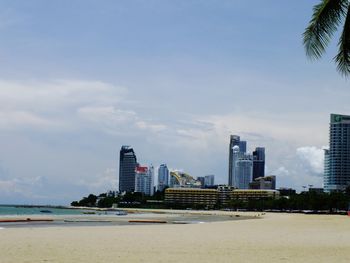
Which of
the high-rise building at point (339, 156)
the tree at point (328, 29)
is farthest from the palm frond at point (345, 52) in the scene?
the high-rise building at point (339, 156)

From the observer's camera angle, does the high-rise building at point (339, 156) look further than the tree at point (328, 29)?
Yes

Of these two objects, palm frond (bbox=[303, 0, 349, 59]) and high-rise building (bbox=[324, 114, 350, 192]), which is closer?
palm frond (bbox=[303, 0, 349, 59])

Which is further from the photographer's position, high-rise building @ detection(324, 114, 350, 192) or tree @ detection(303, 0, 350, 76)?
high-rise building @ detection(324, 114, 350, 192)

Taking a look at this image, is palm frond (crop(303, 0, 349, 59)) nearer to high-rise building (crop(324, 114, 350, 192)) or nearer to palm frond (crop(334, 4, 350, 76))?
palm frond (crop(334, 4, 350, 76))

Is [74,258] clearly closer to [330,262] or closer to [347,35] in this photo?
[330,262]

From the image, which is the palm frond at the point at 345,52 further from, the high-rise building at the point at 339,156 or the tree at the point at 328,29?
the high-rise building at the point at 339,156

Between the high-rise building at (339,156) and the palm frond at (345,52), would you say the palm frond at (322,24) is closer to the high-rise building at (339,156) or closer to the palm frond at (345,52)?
the palm frond at (345,52)

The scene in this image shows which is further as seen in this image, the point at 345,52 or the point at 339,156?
the point at 339,156

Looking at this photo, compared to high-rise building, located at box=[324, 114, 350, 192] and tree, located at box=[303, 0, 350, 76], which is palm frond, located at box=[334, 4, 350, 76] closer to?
tree, located at box=[303, 0, 350, 76]

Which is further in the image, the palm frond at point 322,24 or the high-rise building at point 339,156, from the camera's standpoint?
the high-rise building at point 339,156

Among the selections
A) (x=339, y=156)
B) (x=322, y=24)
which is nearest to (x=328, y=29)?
(x=322, y=24)

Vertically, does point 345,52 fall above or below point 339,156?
below

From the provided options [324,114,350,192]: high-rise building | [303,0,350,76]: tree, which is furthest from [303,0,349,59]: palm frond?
[324,114,350,192]: high-rise building

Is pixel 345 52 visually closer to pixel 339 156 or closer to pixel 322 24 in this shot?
pixel 322 24
